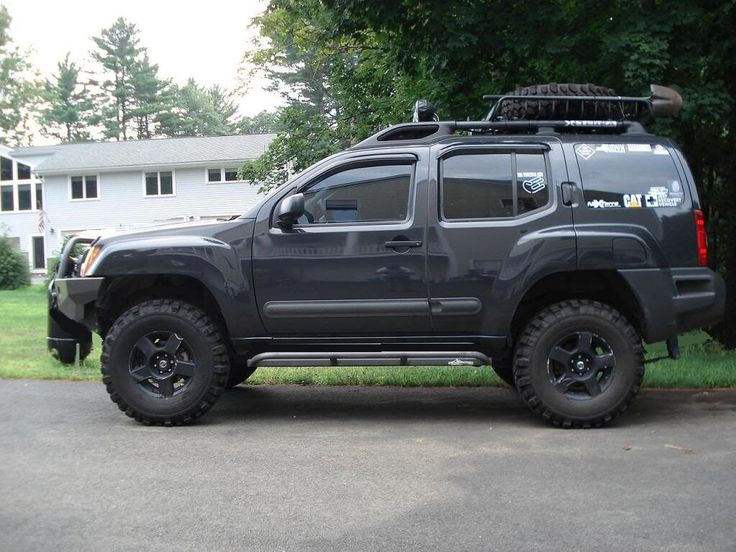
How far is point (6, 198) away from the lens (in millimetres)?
43531

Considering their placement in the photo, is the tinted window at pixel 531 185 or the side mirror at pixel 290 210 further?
the tinted window at pixel 531 185

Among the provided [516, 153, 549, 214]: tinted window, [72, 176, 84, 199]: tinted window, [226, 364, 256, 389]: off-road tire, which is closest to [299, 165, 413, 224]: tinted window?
[516, 153, 549, 214]: tinted window

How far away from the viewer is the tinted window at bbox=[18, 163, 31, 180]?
43.3m

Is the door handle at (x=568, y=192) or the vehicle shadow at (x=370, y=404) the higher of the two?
the door handle at (x=568, y=192)

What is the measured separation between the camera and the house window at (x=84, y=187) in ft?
131

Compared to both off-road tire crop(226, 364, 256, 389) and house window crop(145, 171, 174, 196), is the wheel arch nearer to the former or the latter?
off-road tire crop(226, 364, 256, 389)

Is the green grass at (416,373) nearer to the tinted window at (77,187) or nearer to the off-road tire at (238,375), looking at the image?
the off-road tire at (238,375)

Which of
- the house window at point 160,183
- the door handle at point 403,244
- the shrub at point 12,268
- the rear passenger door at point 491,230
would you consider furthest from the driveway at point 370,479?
the house window at point 160,183

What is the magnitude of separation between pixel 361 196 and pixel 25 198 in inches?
1594

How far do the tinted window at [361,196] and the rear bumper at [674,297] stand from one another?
1766 mm

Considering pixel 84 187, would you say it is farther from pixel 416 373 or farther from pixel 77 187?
pixel 416 373

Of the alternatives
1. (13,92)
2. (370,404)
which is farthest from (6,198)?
(370,404)

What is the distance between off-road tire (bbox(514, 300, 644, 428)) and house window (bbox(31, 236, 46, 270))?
129 ft

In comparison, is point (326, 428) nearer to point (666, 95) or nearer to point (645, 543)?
point (645, 543)
